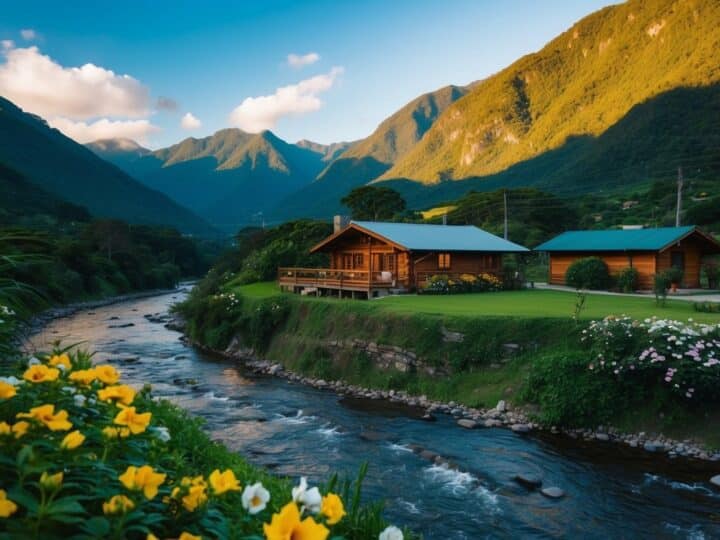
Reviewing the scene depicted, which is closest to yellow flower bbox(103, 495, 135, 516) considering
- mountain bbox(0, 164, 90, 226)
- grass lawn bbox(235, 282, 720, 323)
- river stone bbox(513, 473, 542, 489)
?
river stone bbox(513, 473, 542, 489)

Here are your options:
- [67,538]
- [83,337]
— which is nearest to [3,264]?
[67,538]

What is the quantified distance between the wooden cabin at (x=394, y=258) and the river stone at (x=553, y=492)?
17.5m

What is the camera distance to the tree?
63028 millimetres

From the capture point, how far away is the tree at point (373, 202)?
63028 mm

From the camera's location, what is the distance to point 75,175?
161625mm

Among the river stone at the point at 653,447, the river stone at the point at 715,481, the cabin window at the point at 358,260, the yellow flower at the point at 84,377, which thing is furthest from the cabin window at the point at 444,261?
the yellow flower at the point at 84,377

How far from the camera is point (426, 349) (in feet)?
62.0

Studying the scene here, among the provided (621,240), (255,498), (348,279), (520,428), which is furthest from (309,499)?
(621,240)

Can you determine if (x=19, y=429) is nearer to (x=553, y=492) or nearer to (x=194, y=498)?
(x=194, y=498)

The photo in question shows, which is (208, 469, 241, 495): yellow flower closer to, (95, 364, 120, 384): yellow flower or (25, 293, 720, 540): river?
(95, 364, 120, 384): yellow flower

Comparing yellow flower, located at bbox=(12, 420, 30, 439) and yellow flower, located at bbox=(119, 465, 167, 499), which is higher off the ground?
yellow flower, located at bbox=(12, 420, 30, 439)

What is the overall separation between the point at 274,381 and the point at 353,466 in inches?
397

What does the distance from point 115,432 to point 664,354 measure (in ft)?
49.6

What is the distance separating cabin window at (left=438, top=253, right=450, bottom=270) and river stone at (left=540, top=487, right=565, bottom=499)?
67.3ft
